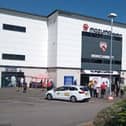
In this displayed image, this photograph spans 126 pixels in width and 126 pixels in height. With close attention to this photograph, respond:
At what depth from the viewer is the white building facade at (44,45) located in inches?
2133

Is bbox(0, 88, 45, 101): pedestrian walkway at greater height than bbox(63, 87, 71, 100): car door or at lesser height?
lesser

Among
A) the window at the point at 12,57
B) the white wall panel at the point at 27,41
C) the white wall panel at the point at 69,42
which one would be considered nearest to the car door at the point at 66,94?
the white wall panel at the point at 27,41

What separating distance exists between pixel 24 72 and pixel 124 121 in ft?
159

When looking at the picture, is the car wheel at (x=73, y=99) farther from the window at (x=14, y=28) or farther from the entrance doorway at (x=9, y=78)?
the window at (x=14, y=28)

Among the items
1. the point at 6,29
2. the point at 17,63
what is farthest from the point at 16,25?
the point at 17,63

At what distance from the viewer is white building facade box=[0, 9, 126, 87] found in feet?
178

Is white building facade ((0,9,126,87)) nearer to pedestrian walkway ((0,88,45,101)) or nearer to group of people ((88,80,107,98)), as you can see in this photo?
pedestrian walkway ((0,88,45,101))

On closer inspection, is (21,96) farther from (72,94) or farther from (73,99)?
(73,99)

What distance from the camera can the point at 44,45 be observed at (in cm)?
5869

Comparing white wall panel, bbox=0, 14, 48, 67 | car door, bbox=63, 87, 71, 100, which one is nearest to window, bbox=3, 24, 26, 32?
white wall panel, bbox=0, 14, 48, 67

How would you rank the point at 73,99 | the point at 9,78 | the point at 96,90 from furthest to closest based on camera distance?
1. the point at 9,78
2. the point at 96,90
3. the point at 73,99

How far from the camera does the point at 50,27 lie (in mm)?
58219

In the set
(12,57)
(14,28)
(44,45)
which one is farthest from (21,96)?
(44,45)

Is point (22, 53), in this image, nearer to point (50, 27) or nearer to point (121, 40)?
point (50, 27)
